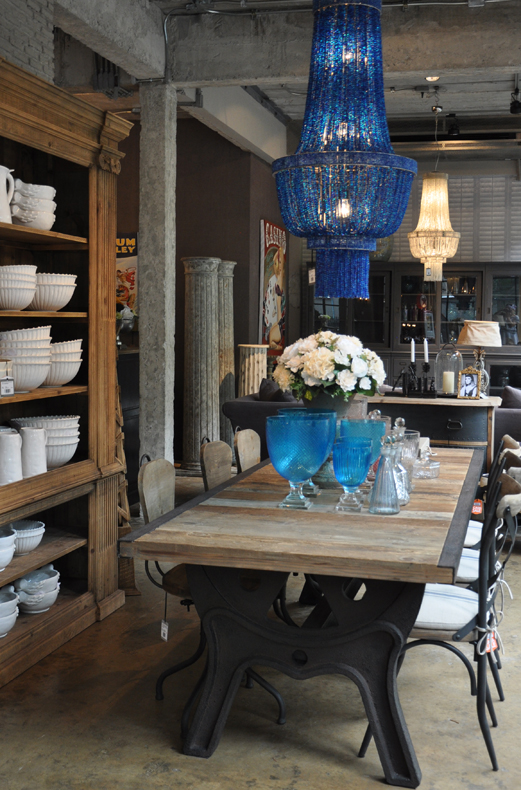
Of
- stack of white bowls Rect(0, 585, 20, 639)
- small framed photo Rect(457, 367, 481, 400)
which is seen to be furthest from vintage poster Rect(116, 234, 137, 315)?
stack of white bowls Rect(0, 585, 20, 639)

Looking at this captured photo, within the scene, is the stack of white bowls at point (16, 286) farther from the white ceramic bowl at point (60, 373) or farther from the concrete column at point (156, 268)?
the concrete column at point (156, 268)

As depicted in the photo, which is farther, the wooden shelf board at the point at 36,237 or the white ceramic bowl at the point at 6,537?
the wooden shelf board at the point at 36,237

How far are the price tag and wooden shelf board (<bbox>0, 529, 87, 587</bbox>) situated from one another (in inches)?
28.7

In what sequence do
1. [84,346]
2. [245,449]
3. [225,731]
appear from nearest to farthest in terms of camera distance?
[225,731] < [84,346] < [245,449]

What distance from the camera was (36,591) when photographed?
3.49 m

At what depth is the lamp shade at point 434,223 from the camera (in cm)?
730

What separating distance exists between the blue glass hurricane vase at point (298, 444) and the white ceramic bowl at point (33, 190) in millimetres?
1539

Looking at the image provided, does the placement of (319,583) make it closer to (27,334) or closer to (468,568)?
(468,568)

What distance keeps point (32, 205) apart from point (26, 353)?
638 mm

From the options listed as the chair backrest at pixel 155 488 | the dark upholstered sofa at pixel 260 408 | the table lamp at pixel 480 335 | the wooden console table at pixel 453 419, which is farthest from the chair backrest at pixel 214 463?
the table lamp at pixel 480 335

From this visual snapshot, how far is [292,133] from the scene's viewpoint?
413 inches

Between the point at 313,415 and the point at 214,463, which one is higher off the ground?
the point at 313,415

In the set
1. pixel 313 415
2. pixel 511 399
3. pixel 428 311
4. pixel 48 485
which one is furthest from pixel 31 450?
pixel 428 311

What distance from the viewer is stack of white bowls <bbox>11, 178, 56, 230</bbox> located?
3389 mm
